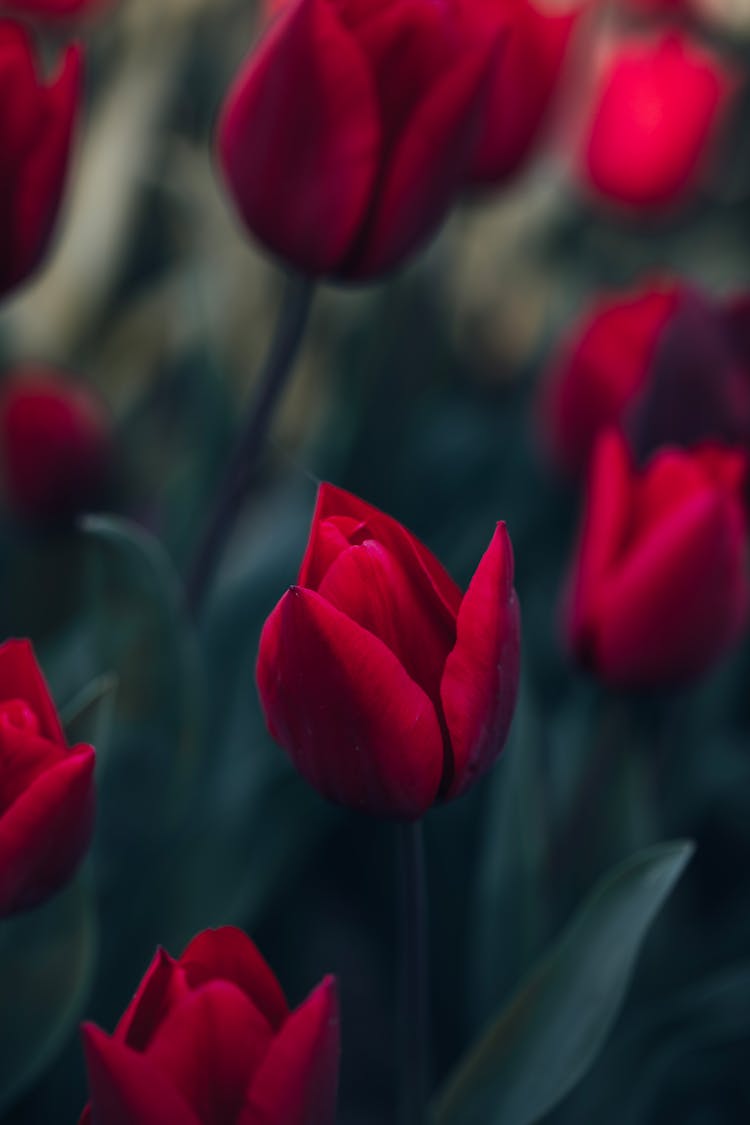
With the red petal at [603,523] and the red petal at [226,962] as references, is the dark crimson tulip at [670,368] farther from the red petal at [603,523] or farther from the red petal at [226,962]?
the red petal at [226,962]

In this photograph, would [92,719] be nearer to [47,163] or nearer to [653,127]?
[47,163]

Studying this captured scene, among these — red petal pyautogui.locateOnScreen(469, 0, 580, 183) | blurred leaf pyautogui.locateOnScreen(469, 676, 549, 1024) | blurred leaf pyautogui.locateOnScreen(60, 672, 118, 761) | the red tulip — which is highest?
red petal pyautogui.locateOnScreen(469, 0, 580, 183)

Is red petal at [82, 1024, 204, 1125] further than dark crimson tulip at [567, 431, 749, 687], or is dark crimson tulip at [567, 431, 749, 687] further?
dark crimson tulip at [567, 431, 749, 687]

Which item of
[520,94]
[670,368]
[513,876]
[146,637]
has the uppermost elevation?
[520,94]

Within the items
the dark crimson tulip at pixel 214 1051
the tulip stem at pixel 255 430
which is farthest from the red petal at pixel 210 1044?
the tulip stem at pixel 255 430

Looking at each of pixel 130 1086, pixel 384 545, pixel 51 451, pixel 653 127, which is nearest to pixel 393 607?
pixel 384 545

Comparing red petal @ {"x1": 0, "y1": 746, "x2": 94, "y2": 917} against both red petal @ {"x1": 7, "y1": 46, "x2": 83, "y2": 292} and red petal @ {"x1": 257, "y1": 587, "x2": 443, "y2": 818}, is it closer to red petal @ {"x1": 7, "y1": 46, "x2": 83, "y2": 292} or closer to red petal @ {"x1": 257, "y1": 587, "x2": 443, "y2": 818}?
red petal @ {"x1": 257, "y1": 587, "x2": 443, "y2": 818}

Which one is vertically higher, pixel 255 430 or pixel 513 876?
pixel 255 430

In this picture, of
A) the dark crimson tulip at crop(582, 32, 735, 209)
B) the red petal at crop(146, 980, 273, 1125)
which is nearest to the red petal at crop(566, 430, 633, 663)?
the red petal at crop(146, 980, 273, 1125)
